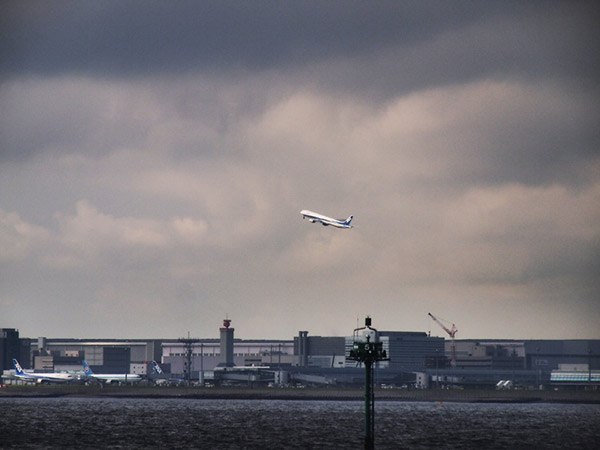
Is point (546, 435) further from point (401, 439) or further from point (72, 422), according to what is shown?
point (72, 422)

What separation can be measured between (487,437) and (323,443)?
103ft

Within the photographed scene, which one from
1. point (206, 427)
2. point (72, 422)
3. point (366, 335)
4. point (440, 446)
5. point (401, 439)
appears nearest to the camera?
point (366, 335)

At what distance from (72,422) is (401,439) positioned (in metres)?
71.7

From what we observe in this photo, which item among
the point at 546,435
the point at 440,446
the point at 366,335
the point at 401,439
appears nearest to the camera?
the point at 366,335

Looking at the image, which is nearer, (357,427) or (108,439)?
(108,439)

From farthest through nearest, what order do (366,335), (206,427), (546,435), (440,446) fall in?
(206,427) → (546,435) → (440,446) → (366,335)

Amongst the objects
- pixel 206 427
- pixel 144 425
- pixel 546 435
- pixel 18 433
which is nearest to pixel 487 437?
pixel 546 435

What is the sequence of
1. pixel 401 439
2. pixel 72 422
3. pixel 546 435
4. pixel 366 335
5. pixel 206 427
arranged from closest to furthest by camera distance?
pixel 366 335 < pixel 401 439 < pixel 546 435 < pixel 206 427 < pixel 72 422

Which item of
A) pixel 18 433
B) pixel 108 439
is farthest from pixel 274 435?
pixel 18 433

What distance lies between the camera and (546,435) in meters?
175

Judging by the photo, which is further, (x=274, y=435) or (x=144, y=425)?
(x=144, y=425)

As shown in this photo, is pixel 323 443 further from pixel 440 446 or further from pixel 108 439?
pixel 108 439

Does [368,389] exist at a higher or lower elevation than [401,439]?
higher

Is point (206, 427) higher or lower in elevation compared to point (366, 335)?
lower
